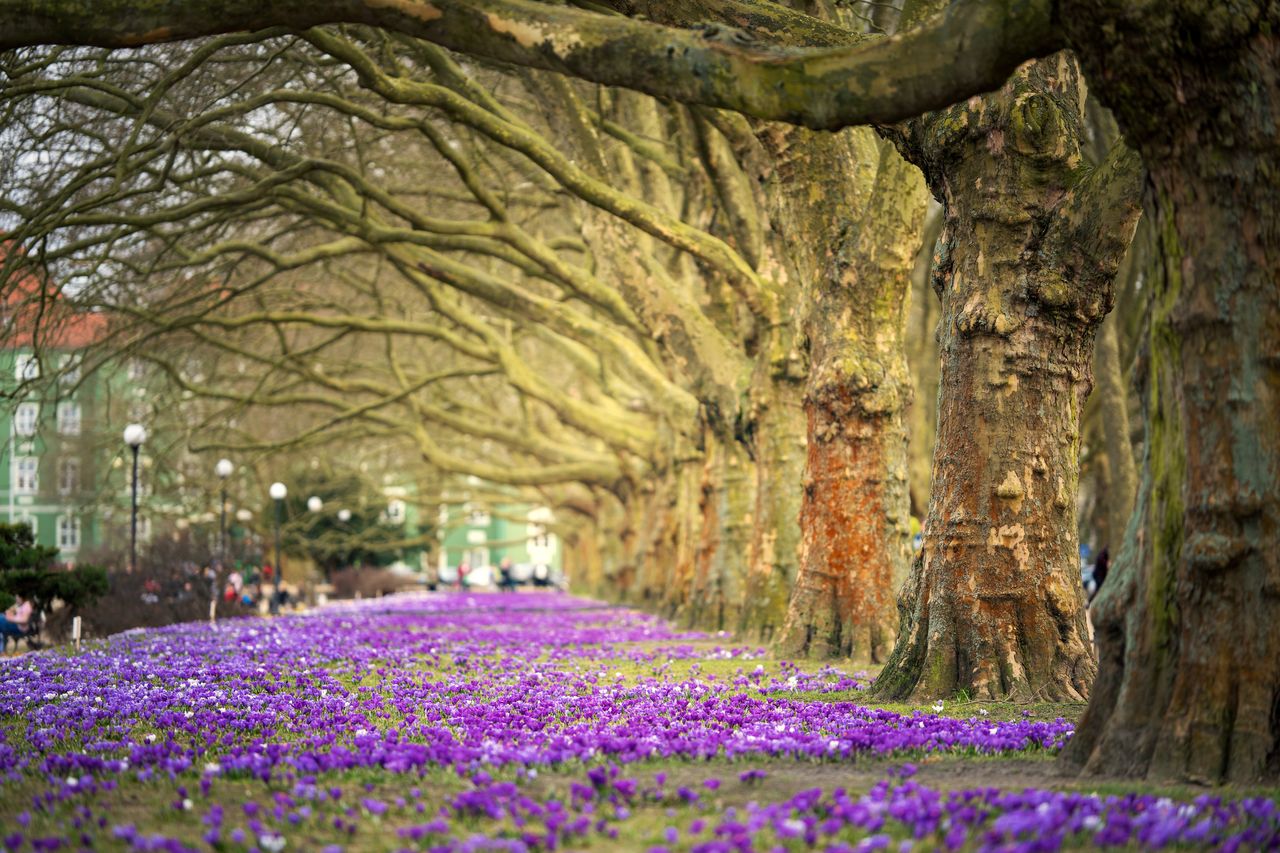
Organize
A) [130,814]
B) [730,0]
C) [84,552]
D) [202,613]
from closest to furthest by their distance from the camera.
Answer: [130,814] < [730,0] < [202,613] < [84,552]

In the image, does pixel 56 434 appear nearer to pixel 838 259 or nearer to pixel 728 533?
pixel 728 533

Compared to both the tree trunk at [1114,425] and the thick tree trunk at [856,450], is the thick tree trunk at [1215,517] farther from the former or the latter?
the tree trunk at [1114,425]

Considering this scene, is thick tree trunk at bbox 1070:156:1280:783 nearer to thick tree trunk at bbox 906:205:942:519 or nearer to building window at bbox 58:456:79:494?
thick tree trunk at bbox 906:205:942:519

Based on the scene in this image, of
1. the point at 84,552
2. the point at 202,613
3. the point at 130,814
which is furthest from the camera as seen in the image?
the point at 84,552

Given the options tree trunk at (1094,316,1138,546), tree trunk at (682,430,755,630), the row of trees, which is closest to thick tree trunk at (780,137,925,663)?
the row of trees

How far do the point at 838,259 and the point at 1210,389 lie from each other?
7.75m

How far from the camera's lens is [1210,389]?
6062mm

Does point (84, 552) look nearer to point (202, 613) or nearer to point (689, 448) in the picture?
point (202, 613)

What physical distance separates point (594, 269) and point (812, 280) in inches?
421

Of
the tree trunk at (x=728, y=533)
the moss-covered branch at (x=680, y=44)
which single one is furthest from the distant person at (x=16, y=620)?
the moss-covered branch at (x=680, y=44)

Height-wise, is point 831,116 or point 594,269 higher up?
point 594,269

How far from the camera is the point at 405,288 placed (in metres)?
32.4

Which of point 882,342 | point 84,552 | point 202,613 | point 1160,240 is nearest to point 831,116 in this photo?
point 1160,240

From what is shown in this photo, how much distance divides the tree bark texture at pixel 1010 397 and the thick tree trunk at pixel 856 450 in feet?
11.6
